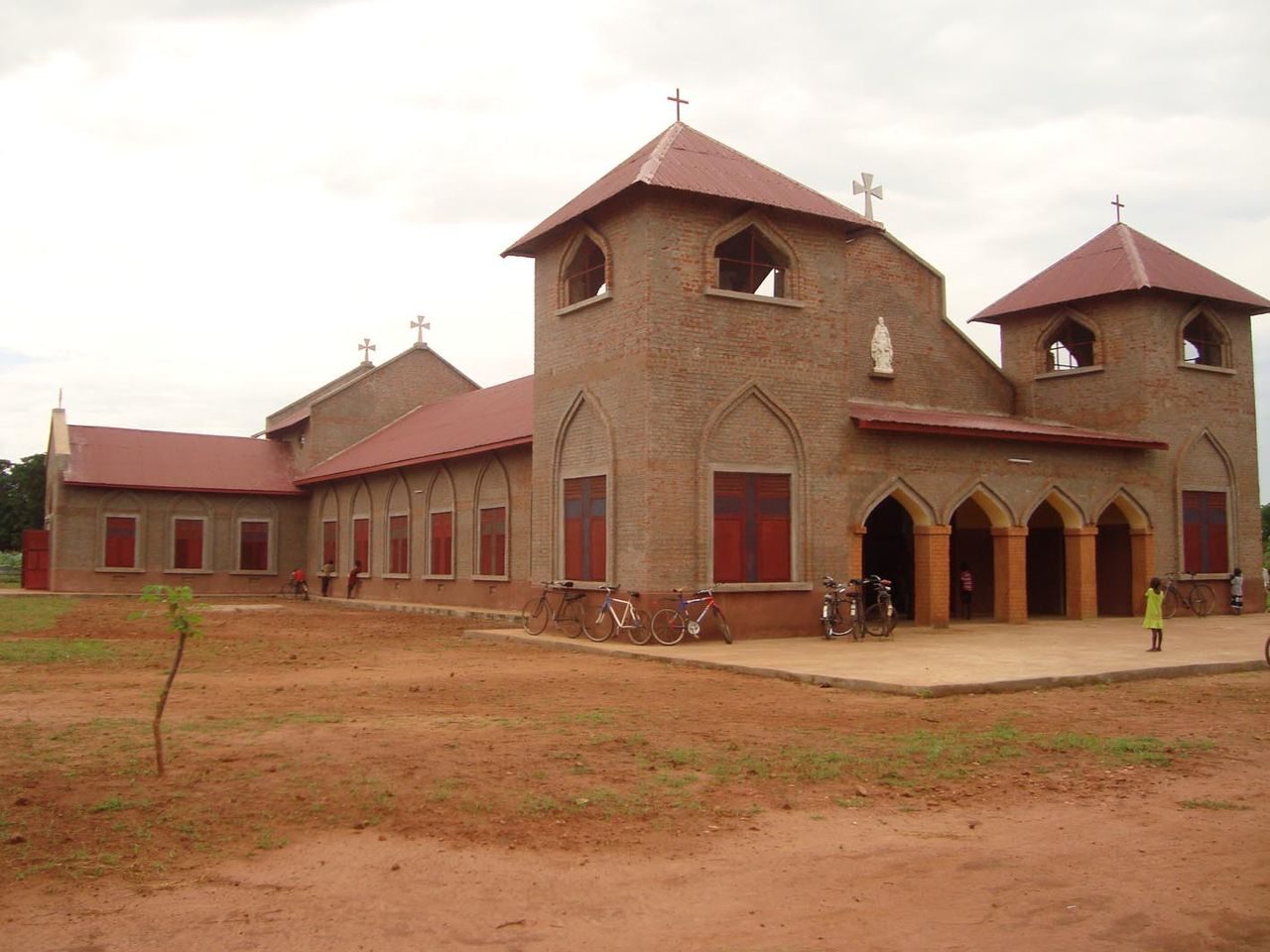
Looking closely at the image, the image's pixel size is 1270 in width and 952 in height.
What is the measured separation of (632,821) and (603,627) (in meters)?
12.8

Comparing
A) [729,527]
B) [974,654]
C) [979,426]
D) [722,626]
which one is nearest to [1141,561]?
[979,426]

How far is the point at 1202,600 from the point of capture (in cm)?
2608

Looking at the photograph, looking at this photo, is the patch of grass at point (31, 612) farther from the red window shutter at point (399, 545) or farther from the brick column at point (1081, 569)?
the brick column at point (1081, 569)

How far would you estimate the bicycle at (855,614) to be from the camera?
65.1 ft

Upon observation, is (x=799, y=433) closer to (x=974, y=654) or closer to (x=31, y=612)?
(x=974, y=654)

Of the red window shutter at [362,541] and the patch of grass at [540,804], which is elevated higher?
the red window shutter at [362,541]

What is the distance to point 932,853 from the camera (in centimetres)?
682

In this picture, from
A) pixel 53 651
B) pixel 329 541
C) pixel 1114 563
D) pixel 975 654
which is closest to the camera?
pixel 975 654

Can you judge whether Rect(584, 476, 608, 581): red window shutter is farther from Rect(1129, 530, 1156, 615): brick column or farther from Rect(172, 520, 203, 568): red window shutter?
Rect(172, 520, 203, 568): red window shutter

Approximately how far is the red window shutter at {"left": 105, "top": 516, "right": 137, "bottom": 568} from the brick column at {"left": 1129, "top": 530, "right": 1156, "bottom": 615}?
100.0ft

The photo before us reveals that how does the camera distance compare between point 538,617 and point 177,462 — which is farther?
point 177,462

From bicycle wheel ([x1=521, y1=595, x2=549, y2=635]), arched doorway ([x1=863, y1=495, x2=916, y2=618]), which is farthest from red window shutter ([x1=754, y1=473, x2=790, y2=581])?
arched doorway ([x1=863, y1=495, x2=916, y2=618])

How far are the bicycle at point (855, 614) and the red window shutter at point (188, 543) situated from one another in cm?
2686

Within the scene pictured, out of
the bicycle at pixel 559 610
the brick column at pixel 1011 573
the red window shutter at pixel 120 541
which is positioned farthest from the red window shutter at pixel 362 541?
the brick column at pixel 1011 573
